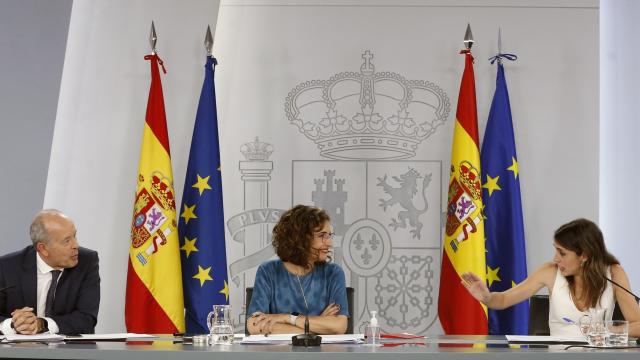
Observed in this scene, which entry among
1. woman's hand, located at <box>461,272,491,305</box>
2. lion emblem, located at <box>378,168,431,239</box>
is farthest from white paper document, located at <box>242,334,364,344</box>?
lion emblem, located at <box>378,168,431,239</box>

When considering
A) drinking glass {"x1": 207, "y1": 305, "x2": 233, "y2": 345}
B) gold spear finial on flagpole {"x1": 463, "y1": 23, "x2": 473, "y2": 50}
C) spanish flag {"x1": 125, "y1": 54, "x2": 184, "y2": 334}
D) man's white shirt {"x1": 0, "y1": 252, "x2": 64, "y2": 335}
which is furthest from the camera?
gold spear finial on flagpole {"x1": 463, "y1": 23, "x2": 473, "y2": 50}

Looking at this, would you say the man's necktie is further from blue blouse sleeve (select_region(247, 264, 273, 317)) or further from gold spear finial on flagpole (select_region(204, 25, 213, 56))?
gold spear finial on flagpole (select_region(204, 25, 213, 56))

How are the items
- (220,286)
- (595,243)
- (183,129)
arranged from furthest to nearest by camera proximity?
1. (183,129)
2. (220,286)
3. (595,243)

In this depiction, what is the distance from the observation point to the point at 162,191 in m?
4.93

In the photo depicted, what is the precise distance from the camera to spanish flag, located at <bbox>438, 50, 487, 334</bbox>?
192 inches

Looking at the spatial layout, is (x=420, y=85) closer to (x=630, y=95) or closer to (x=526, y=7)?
(x=526, y=7)

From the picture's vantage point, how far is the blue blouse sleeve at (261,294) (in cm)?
370

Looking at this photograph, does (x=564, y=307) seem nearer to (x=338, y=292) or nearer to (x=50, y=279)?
(x=338, y=292)

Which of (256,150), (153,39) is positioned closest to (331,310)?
(256,150)

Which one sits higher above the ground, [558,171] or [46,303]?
[558,171]

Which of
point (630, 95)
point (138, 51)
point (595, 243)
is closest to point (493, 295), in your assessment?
point (595, 243)

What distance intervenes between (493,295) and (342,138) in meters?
2.00

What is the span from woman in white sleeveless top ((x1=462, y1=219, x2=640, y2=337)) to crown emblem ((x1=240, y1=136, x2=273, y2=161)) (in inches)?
84.1

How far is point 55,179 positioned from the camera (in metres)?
5.38
